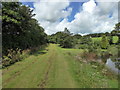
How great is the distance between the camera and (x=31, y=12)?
19.6 m

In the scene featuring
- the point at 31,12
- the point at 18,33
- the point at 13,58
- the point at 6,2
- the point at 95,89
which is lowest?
the point at 95,89

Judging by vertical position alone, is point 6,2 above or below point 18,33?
above

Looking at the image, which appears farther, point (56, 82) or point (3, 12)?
point (3, 12)

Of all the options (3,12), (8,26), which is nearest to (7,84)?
(3,12)

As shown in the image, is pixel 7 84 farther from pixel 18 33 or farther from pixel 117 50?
pixel 117 50

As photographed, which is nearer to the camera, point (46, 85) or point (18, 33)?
point (46, 85)

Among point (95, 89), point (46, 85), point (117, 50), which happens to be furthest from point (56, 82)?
point (117, 50)

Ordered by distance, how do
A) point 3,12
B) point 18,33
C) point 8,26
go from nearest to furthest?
point 3,12, point 8,26, point 18,33

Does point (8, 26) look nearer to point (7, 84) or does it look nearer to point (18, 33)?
point (18, 33)

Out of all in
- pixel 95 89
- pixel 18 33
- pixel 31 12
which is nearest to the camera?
pixel 95 89

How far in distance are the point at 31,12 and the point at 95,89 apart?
19459 millimetres

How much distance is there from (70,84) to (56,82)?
3.10ft

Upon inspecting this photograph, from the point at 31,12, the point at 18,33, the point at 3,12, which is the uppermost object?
the point at 31,12

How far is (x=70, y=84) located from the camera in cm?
571
